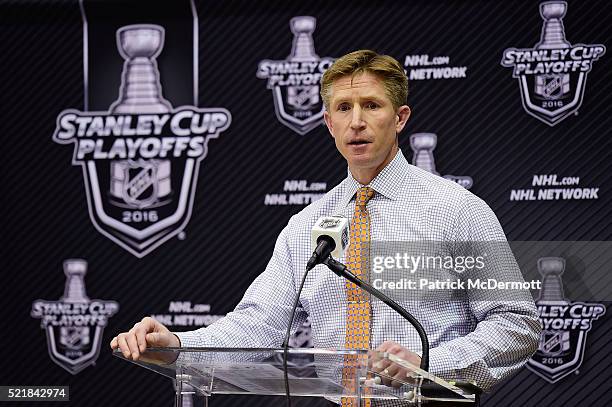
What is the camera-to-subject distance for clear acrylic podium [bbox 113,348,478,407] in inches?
71.2

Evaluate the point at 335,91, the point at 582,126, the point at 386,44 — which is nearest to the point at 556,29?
the point at 582,126

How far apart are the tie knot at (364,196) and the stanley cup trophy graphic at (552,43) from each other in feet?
5.05

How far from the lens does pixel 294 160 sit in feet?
13.7

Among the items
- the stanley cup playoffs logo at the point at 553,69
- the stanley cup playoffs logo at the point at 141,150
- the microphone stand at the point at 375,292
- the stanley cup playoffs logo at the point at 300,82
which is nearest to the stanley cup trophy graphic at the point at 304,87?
the stanley cup playoffs logo at the point at 300,82

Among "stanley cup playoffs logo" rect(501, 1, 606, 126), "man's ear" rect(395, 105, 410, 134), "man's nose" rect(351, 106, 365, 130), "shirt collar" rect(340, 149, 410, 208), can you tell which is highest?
"stanley cup playoffs logo" rect(501, 1, 606, 126)

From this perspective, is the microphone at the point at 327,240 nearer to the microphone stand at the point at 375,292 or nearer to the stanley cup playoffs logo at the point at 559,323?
the microphone stand at the point at 375,292

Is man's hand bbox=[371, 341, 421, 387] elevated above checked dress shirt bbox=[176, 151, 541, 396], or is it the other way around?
checked dress shirt bbox=[176, 151, 541, 396]

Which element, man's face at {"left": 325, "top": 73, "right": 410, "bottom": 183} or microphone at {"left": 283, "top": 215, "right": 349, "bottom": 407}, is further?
man's face at {"left": 325, "top": 73, "right": 410, "bottom": 183}

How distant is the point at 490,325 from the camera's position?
7.76 feet

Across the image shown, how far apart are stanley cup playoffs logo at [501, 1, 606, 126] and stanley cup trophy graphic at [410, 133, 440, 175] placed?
449 millimetres

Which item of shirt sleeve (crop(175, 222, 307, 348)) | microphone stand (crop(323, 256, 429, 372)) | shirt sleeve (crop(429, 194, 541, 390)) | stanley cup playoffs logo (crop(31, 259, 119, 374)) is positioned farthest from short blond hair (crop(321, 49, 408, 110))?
stanley cup playoffs logo (crop(31, 259, 119, 374))

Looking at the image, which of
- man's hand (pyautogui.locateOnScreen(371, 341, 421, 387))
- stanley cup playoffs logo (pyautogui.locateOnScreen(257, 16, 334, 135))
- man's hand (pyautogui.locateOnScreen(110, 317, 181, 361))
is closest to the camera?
man's hand (pyautogui.locateOnScreen(371, 341, 421, 387))
